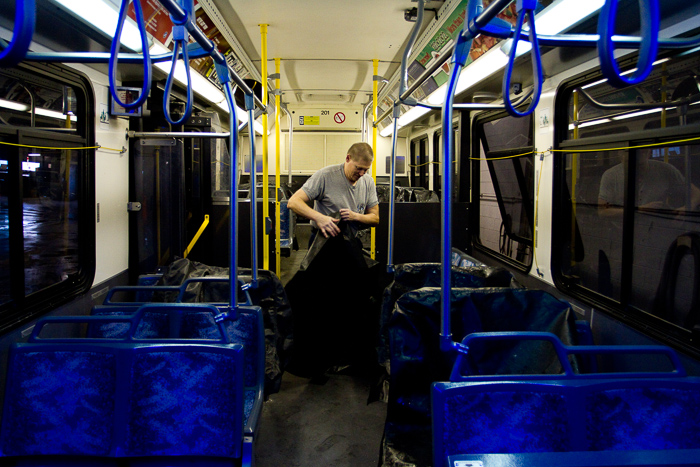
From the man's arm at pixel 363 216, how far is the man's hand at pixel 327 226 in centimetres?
13

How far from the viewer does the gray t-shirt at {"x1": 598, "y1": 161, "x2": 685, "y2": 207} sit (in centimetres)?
244

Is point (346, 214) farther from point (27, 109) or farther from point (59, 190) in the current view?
point (27, 109)

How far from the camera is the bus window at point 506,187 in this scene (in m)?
4.15

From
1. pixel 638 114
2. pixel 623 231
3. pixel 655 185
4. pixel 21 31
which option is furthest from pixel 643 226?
pixel 21 31

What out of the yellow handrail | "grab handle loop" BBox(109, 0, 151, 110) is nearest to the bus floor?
the yellow handrail

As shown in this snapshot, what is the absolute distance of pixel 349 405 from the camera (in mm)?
3146

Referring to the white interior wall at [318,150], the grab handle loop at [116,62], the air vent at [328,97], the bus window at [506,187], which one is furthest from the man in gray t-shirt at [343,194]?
the white interior wall at [318,150]

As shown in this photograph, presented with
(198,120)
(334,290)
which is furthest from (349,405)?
(198,120)

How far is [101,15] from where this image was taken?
8.06ft

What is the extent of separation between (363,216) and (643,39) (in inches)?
99.2

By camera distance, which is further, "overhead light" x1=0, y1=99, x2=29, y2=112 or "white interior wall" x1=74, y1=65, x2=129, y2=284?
"white interior wall" x1=74, y1=65, x2=129, y2=284

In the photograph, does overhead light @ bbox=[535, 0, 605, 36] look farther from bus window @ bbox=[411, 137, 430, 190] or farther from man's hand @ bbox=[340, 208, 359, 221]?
bus window @ bbox=[411, 137, 430, 190]

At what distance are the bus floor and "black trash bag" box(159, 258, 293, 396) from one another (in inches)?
9.5

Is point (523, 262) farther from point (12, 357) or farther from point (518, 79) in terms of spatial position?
point (12, 357)
